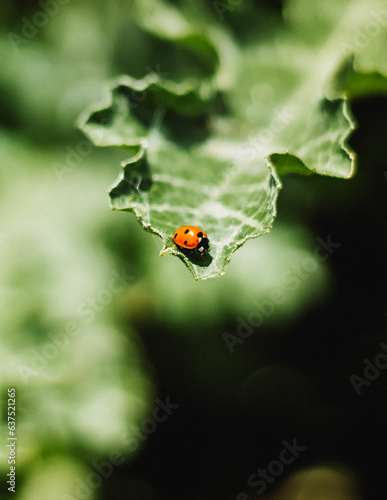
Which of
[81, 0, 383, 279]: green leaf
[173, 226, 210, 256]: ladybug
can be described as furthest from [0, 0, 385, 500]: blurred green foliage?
[173, 226, 210, 256]: ladybug

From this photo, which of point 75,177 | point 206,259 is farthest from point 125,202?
point 75,177

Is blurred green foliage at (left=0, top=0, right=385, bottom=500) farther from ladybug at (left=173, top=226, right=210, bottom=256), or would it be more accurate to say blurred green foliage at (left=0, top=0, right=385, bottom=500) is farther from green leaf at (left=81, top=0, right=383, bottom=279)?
ladybug at (left=173, top=226, right=210, bottom=256)

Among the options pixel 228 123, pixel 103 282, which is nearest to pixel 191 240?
pixel 228 123

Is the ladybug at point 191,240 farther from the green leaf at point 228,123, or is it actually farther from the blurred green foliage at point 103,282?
the blurred green foliage at point 103,282

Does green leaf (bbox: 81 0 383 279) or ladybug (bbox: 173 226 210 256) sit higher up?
green leaf (bbox: 81 0 383 279)

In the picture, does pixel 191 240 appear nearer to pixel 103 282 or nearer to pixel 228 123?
pixel 228 123

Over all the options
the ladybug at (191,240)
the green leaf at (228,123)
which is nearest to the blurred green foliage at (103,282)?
the green leaf at (228,123)

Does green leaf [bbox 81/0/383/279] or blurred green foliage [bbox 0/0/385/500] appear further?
blurred green foliage [bbox 0/0/385/500]
